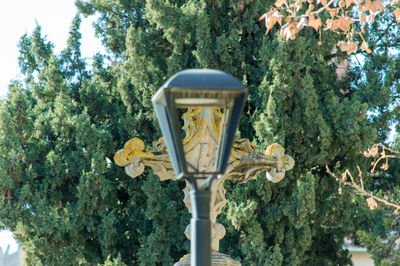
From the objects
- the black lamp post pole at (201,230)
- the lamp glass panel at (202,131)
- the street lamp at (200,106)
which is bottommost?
the black lamp post pole at (201,230)

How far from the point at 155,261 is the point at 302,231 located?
211 cm

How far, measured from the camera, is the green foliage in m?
11.4

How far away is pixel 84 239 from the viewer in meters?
11.9

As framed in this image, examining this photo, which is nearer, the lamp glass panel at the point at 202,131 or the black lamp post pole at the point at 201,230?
the black lamp post pole at the point at 201,230

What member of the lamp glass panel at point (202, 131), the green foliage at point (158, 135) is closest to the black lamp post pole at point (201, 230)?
the lamp glass panel at point (202, 131)

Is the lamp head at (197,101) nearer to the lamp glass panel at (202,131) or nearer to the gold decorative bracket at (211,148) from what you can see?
the lamp glass panel at (202,131)

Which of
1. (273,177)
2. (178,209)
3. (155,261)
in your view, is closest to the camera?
(273,177)

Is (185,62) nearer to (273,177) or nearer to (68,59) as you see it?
(68,59)

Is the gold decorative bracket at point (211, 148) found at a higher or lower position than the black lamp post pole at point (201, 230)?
higher

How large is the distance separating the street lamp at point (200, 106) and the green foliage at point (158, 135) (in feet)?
22.5

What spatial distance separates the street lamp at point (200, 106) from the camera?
390 centimetres

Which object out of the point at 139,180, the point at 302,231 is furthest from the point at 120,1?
the point at 302,231

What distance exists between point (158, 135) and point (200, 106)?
8291 millimetres

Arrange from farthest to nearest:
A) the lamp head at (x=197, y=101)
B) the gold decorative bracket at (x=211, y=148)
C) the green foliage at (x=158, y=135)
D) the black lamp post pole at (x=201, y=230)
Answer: the green foliage at (x=158, y=135) → the gold decorative bracket at (x=211, y=148) → the black lamp post pole at (x=201, y=230) → the lamp head at (x=197, y=101)
